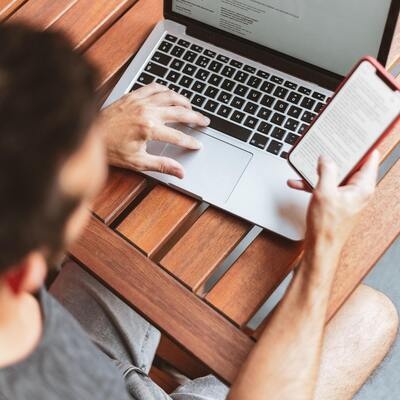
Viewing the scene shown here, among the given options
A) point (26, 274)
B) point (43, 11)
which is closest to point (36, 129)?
point (26, 274)

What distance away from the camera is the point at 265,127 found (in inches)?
35.1

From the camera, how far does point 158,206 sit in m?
0.87

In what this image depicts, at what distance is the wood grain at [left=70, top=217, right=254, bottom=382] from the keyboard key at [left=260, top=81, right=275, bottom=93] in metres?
0.28

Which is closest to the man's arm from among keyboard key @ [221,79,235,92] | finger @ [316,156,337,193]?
finger @ [316,156,337,193]

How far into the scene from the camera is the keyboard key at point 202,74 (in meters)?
0.94

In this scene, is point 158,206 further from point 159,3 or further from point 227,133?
point 159,3

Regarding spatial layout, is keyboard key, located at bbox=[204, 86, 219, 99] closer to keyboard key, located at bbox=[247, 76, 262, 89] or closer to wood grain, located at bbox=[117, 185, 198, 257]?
keyboard key, located at bbox=[247, 76, 262, 89]

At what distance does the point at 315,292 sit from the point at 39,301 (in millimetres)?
310

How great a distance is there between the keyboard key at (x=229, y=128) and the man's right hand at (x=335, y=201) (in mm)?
141

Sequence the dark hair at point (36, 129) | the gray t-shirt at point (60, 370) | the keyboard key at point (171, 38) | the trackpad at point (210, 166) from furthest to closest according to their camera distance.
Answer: the keyboard key at point (171, 38) → the trackpad at point (210, 166) → the gray t-shirt at point (60, 370) → the dark hair at point (36, 129)

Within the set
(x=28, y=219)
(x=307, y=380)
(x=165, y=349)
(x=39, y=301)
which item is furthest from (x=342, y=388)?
(x=28, y=219)

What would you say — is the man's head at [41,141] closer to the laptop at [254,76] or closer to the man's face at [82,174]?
the man's face at [82,174]

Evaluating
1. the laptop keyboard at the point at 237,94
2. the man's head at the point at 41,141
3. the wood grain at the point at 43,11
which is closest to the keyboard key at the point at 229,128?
the laptop keyboard at the point at 237,94

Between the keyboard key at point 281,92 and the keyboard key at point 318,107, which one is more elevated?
the keyboard key at point 318,107
